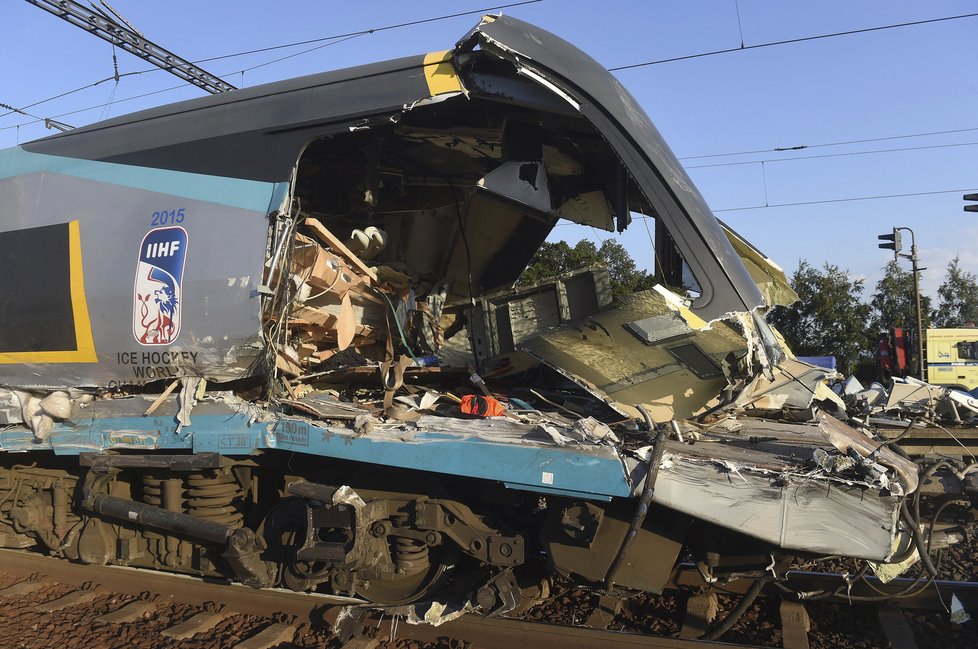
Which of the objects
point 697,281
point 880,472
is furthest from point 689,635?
point 697,281

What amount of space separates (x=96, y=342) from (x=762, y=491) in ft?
13.1

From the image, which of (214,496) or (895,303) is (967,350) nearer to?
(895,303)

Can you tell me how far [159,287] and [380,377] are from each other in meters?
1.47

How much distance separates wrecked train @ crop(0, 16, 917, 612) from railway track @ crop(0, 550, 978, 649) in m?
0.15

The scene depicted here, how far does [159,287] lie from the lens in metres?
4.17

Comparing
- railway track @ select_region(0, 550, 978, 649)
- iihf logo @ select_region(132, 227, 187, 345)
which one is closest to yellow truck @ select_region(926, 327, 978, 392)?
railway track @ select_region(0, 550, 978, 649)

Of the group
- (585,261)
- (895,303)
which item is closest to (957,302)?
(895,303)

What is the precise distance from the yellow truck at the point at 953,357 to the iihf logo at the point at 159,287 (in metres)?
19.1

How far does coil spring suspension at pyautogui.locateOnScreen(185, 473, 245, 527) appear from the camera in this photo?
4.46 meters

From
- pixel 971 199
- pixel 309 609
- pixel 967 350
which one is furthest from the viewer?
pixel 967 350

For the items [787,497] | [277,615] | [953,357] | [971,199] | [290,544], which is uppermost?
[971,199]

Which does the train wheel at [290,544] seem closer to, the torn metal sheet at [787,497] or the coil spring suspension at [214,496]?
the coil spring suspension at [214,496]

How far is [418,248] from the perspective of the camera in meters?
6.35

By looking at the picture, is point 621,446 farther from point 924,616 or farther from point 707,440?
point 924,616
